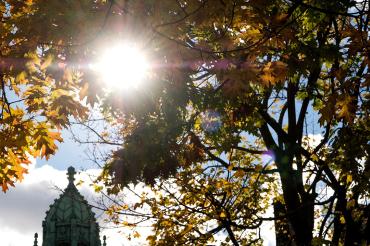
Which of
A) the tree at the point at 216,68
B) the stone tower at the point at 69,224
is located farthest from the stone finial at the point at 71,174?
the tree at the point at 216,68

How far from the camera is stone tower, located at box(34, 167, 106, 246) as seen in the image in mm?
25594

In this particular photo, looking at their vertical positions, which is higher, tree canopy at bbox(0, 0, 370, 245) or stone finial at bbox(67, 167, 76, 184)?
stone finial at bbox(67, 167, 76, 184)

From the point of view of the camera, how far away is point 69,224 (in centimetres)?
2595

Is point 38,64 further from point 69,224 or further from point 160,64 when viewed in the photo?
point 69,224

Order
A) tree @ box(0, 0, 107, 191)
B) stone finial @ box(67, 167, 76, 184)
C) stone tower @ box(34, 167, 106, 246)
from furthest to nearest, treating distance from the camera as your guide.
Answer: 1. stone finial @ box(67, 167, 76, 184)
2. stone tower @ box(34, 167, 106, 246)
3. tree @ box(0, 0, 107, 191)

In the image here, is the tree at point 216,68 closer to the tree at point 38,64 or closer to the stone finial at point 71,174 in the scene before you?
the tree at point 38,64

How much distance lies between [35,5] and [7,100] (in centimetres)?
180

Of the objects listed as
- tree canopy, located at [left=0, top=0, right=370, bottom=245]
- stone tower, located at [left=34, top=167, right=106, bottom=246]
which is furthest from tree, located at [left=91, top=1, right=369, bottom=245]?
stone tower, located at [left=34, top=167, right=106, bottom=246]

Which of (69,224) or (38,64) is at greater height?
(69,224)

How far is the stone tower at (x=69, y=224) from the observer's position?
25.6 meters

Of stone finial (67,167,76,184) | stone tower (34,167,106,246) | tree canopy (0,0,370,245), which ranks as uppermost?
stone finial (67,167,76,184)

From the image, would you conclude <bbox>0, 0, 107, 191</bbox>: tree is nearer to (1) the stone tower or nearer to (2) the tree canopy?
(2) the tree canopy

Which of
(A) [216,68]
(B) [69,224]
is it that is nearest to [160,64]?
(A) [216,68]

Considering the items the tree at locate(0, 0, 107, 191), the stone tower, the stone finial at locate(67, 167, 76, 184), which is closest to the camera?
the tree at locate(0, 0, 107, 191)
